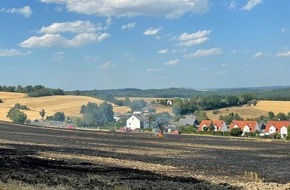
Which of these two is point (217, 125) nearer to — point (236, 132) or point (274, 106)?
point (236, 132)

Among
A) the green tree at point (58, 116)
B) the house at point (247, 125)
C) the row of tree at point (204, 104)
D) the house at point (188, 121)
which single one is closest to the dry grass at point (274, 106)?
the row of tree at point (204, 104)

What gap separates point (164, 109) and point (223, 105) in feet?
91.6

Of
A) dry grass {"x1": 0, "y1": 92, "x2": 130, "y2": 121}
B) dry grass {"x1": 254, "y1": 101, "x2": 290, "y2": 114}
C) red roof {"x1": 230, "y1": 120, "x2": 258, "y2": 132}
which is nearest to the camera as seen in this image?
red roof {"x1": 230, "y1": 120, "x2": 258, "y2": 132}

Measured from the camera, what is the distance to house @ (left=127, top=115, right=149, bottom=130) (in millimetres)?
156500

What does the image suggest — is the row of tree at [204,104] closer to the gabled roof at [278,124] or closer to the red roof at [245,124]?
the red roof at [245,124]

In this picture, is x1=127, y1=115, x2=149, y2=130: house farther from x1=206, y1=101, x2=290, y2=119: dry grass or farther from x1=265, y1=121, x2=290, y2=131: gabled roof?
x1=265, y1=121, x2=290, y2=131: gabled roof

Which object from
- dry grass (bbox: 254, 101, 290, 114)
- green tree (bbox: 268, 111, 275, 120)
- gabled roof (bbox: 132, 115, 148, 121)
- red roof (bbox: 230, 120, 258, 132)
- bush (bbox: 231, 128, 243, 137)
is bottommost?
bush (bbox: 231, 128, 243, 137)

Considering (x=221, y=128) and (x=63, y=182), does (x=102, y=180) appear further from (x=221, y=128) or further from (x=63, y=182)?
(x=221, y=128)

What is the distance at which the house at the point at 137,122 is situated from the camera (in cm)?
15650

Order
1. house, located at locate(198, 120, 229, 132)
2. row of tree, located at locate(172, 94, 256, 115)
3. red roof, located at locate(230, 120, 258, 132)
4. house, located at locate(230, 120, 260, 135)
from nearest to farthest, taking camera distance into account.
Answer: house, located at locate(230, 120, 260, 135) < red roof, located at locate(230, 120, 258, 132) < house, located at locate(198, 120, 229, 132) < row of tree, located at locate(172, 94, 256, 115)

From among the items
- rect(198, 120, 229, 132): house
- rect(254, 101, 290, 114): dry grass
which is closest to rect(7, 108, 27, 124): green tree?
rect(198, 120, 229, 132): house

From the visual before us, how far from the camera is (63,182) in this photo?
2227cm

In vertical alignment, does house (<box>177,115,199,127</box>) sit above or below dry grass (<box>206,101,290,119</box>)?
below

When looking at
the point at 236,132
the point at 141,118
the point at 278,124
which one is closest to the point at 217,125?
the point at 278,124
